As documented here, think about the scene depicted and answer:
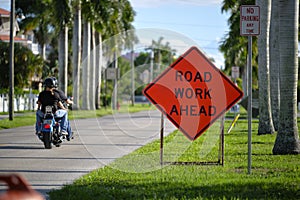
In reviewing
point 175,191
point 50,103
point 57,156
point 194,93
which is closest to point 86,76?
point 50,103

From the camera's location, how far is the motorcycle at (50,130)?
18.2 meters

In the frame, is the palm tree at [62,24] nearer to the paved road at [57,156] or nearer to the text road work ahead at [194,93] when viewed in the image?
the paved road at [57,156]

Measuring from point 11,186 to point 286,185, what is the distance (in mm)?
6843

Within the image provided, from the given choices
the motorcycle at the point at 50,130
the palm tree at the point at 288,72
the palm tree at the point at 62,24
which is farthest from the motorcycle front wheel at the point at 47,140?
the palm tree at the point at 62,24

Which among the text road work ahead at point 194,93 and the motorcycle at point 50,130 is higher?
the text road work ahead at point 194,93

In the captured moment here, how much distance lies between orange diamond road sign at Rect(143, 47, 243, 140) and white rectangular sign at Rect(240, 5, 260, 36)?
111 centimetres

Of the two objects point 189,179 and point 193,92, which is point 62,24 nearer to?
point 193,92

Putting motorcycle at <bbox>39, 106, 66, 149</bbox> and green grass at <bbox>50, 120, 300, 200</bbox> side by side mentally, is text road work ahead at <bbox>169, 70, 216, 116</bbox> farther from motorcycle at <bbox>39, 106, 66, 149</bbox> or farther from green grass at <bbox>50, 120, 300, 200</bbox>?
motorcycle at <bbox>39, 106, 66, 149</bbox>

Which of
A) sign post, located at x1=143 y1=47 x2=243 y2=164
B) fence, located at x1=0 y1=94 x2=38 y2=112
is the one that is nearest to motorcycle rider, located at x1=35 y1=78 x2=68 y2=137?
sign post, located at x1=143 y1=47 x2=243 y2=164

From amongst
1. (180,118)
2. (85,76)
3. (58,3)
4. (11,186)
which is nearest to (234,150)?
(180,118)

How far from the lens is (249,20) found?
12664 millimetres

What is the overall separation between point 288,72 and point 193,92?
173 inches

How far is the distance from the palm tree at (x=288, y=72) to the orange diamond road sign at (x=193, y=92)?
4.09 meters

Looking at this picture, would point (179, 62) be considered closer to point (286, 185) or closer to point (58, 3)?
point (286, 185)
